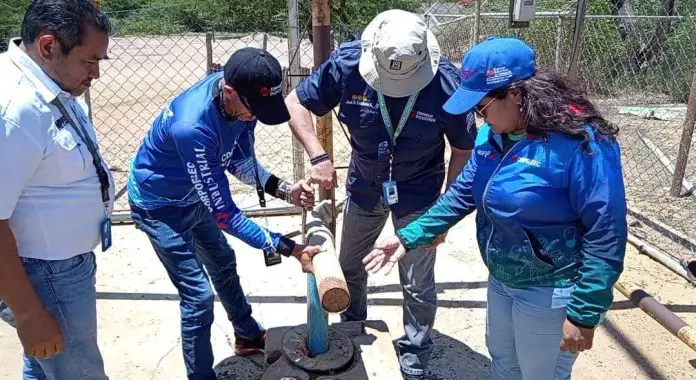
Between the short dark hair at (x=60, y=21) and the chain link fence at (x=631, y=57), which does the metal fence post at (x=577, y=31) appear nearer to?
the short dark hair at (x=60, y=21)

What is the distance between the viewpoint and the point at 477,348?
11.9 feet

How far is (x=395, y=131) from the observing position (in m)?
2.88

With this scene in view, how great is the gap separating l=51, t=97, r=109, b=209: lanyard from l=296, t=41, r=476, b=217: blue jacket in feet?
3.86

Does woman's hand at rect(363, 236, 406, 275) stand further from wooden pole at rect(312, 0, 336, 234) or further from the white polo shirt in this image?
the white polo shirt

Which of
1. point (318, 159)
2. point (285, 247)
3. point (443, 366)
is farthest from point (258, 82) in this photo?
point (443, 366)

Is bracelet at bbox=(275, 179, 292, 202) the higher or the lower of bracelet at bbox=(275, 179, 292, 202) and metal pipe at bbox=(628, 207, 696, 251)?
the higher

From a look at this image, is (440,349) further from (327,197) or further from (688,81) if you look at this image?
(688,81)

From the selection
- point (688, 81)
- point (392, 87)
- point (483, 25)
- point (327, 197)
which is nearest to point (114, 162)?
point (327, 197)

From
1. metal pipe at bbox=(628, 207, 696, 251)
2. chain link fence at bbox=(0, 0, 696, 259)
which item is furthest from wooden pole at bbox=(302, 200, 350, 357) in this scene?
metal pipe at bbox=(628, 207, 696, 251)

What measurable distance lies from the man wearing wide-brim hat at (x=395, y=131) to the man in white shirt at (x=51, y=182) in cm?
109

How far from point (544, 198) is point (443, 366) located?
5.72ft

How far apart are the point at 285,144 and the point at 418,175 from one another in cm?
489

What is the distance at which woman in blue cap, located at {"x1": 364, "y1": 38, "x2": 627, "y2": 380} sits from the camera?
6.42 ft

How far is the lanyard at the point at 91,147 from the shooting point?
6.29 ft
